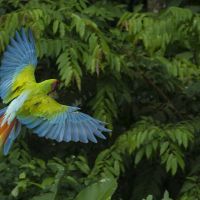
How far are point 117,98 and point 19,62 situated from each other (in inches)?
33.6

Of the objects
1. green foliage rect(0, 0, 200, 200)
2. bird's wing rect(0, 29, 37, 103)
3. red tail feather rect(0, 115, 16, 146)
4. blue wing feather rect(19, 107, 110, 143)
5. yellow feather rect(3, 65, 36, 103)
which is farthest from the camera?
green foliage rect(0, 0, 200, 200)

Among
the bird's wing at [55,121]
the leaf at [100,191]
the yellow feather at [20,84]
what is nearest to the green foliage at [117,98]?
the leaf at [100,191]

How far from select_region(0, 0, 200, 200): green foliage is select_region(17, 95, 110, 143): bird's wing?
23.2 inches

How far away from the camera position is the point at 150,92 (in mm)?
3652

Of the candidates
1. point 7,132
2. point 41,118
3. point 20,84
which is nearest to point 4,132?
point 7,132

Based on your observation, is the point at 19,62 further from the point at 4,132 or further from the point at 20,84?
the point at 4,132

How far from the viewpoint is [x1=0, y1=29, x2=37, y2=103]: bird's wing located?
263 cm

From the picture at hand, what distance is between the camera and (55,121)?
2330 millimetres

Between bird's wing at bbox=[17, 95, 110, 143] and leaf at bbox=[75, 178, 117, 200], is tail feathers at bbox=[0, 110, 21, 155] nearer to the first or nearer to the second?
bird's wing at bbox=[17, 95, 110, 143]

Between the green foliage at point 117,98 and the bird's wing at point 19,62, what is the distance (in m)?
0.37

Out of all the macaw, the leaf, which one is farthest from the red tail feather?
the leaf

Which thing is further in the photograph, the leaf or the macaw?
the leaf

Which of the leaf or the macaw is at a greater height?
the macaw

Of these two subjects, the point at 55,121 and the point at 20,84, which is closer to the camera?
the point at 55,121
